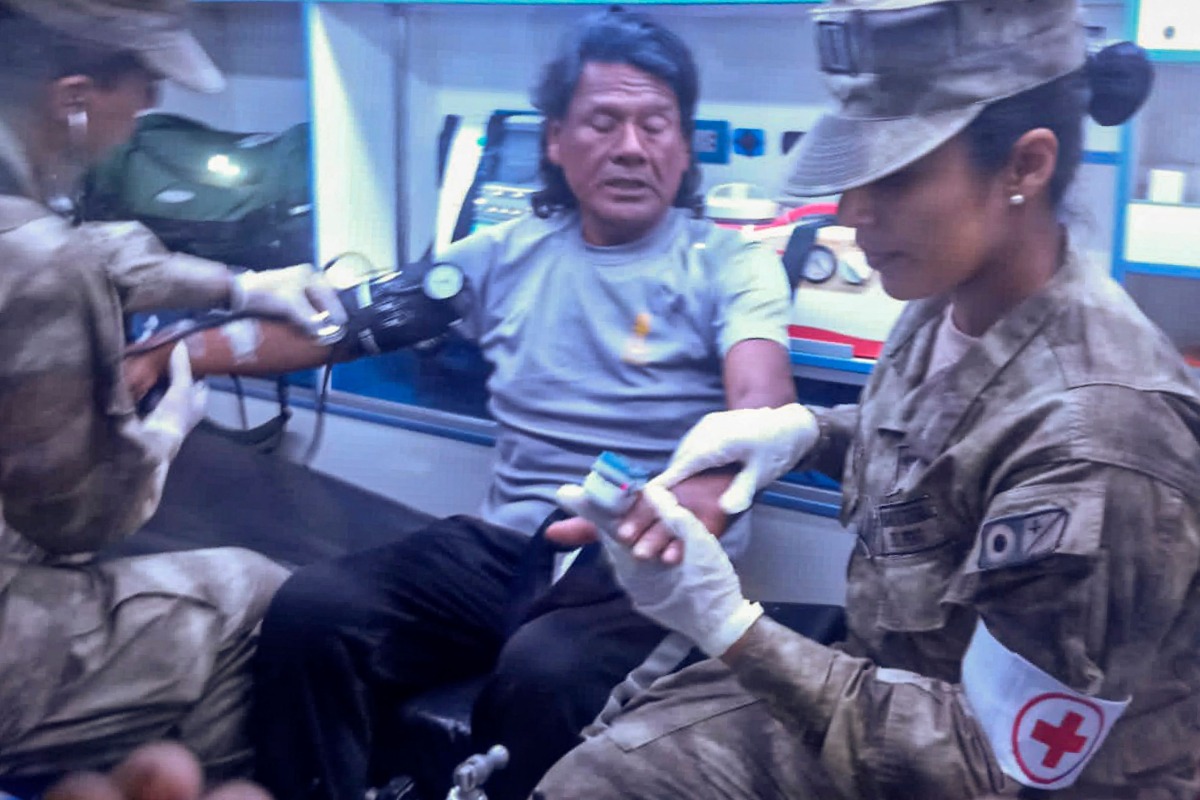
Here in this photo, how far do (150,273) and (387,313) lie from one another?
11.1 inches

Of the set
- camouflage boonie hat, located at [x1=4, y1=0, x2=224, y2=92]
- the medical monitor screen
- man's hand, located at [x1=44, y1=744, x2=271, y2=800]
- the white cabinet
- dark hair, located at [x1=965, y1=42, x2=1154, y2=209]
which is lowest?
man's hand, located at [x1=44, y1=744, x2=271, y2=800]

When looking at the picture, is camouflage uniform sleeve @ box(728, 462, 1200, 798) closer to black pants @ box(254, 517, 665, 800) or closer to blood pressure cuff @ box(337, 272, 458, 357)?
black pants @ box(254, 517, 665, 800)

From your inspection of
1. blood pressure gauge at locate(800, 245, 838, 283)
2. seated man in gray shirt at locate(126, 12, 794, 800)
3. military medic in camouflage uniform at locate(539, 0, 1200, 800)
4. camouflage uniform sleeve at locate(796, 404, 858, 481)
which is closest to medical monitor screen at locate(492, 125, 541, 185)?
seated man in gray shirt at locate(126, 12, 794, 800)

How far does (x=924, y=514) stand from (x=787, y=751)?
0.20 metres

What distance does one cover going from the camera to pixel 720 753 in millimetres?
919

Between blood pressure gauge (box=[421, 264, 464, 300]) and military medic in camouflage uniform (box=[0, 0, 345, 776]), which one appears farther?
blood pressure gauge (box=[421, 264, 464, 300])

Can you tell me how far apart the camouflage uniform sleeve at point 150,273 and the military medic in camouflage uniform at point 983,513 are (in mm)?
490

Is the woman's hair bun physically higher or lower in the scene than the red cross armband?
higher

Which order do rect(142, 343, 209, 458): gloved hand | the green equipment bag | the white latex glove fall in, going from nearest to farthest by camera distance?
the white latex glove → rect(142, 343, 209, 458): gloved hand → the green equipment bag

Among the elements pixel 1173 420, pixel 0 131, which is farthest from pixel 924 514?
pixel 0 131

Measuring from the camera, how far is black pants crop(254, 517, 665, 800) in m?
1.07

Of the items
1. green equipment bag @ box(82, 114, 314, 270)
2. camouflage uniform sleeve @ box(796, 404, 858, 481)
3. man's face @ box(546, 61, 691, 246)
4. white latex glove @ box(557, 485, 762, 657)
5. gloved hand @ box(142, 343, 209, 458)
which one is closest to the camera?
white latex glove @ box(557, 485, 762, 657)

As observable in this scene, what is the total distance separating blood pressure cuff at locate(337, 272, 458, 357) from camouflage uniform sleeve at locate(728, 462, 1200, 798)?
27.0 inches

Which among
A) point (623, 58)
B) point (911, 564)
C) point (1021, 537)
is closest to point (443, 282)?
point (623, 58)
